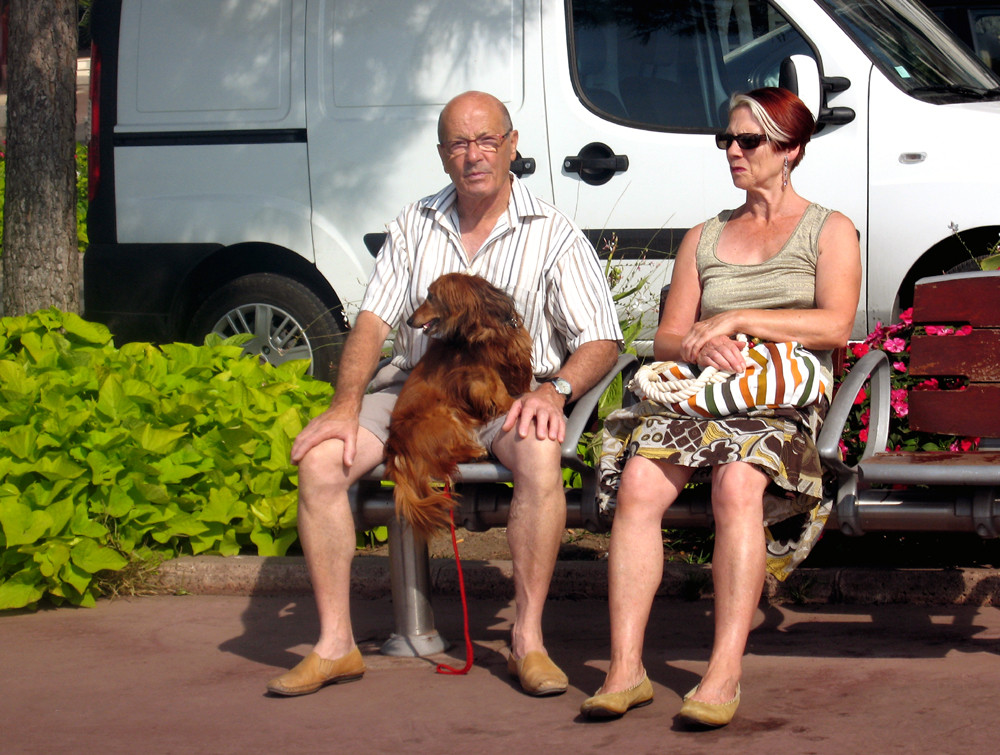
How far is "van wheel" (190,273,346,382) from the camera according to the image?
5941mm

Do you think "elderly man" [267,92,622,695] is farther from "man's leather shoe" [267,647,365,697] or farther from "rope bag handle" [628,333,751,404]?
"rope bag handle" [628,333,751,404]

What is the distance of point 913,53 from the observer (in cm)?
540

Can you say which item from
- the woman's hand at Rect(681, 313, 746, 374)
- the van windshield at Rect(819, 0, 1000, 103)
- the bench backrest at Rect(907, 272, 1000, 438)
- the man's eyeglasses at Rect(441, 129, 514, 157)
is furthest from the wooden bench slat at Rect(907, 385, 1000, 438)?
the van windshield at Rect(819, 0, 1000, 103)

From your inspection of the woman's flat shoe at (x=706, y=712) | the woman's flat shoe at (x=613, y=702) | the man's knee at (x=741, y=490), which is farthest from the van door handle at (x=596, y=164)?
the woman's flat shoe at (x=706, y=712)

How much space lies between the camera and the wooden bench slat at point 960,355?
3477 mm

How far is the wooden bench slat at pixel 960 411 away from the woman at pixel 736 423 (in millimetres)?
324

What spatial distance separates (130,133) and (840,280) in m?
3.88

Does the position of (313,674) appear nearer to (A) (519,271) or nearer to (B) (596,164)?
(A) (519,271)

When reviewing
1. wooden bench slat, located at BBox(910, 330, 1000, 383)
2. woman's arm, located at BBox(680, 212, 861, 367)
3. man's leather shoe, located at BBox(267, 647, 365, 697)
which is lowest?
man's leather shoe, located at BBox(267, 647, 365, 697)

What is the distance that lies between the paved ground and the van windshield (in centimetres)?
235

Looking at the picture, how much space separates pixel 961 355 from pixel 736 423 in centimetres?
Result: 77

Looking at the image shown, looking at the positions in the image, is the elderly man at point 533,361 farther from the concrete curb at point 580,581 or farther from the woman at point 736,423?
the concrete curb at point 580,581

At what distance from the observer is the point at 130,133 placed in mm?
6070

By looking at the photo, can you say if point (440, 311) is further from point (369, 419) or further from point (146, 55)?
point (146, 55)
